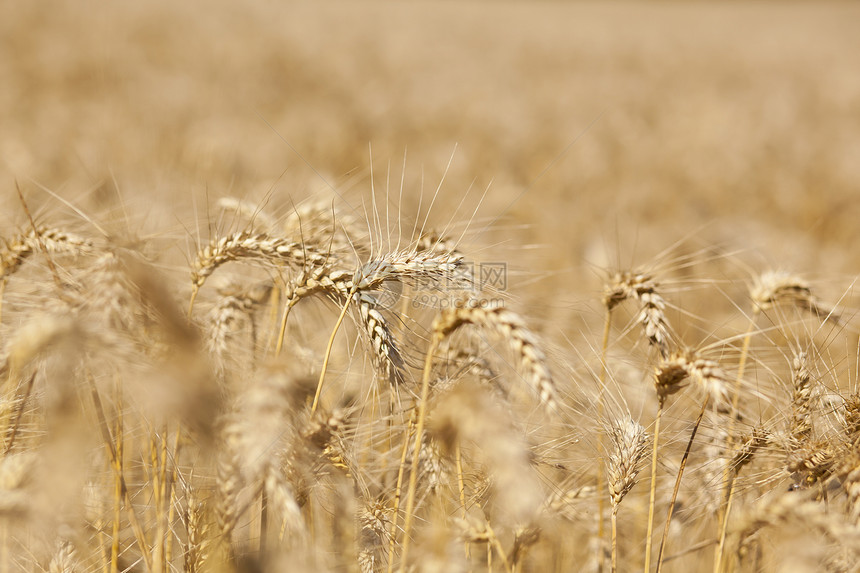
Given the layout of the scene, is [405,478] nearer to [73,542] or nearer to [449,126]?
[73,542]

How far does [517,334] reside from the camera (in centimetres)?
94

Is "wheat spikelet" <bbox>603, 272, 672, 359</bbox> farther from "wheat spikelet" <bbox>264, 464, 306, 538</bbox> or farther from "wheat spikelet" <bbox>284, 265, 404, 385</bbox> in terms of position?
"wheat spikelet" <bbox>264, 464, 306, 538</bbox>

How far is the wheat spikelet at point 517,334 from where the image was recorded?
0.91 m

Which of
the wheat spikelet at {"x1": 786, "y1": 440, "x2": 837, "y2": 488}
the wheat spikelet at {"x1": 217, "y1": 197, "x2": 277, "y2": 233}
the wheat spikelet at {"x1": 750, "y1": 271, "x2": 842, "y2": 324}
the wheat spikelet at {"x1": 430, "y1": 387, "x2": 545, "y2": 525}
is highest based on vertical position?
the wheat spikelet at {"x1": 217, "y1": 197, "x2": 277, "y2": 233}

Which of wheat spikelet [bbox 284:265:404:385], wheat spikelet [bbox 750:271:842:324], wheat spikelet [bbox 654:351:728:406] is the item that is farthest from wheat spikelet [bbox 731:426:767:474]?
wheat spikelet [bbox 284:265:404:385]

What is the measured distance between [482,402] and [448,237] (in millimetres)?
850

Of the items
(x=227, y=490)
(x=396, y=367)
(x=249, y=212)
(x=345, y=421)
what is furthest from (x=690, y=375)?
(x=249, y=212)

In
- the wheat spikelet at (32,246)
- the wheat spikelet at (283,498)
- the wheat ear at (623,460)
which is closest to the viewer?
the wheat spikelet at (283,498)

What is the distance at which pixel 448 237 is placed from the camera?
1686 mm

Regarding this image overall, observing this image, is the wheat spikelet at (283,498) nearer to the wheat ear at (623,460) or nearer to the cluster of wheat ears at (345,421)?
the cluster of wheat ears at (345,421)

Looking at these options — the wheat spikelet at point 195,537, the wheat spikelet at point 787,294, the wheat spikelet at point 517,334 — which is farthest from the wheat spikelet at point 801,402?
the wheat spikelet at point 195,537

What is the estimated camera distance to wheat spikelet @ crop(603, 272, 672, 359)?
130 centimetres

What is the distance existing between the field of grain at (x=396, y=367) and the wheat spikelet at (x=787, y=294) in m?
0.01

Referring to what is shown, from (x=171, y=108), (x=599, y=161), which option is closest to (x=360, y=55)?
(x=171, y=108)
